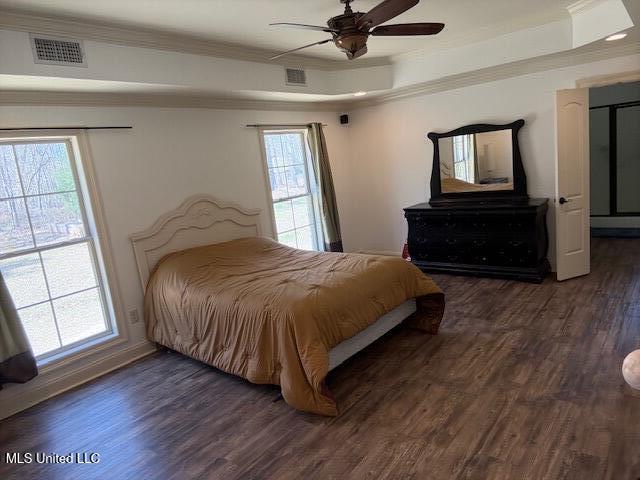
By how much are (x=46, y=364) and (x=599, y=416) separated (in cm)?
374

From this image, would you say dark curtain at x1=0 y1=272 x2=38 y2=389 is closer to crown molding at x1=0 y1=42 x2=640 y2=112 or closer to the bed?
the bed

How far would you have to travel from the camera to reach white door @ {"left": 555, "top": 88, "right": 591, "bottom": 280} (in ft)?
13.7

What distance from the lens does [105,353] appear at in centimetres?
356

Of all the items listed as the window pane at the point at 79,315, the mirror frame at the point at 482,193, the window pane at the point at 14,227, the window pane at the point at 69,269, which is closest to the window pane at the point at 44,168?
the window pane at the point at 14,227

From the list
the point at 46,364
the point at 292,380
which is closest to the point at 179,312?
the point at 46,364

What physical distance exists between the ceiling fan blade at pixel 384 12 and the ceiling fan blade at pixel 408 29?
0.16 m

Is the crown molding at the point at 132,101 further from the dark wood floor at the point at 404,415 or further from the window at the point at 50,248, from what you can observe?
the dark wood floor at the point at 404,415

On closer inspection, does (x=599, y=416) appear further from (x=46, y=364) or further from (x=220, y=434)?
(x=46, y=364)

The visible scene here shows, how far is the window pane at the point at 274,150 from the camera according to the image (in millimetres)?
5032

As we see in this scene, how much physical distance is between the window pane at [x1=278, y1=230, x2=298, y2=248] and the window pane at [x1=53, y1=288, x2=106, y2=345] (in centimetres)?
220

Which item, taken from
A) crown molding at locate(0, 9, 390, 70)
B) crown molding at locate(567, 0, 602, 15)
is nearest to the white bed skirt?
crown molding at locate(0, 9, 390, 70)

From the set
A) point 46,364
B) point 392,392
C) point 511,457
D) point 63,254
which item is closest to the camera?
point 511,457

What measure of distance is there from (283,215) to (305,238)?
1.65 feet

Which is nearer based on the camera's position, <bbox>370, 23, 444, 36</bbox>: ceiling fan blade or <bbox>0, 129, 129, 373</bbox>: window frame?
<bbox>370, 23, 444, 36</bbox>: ceiling fan blade
